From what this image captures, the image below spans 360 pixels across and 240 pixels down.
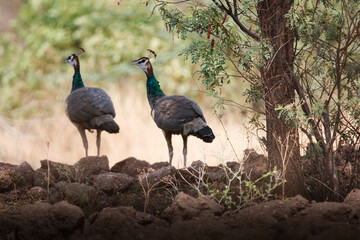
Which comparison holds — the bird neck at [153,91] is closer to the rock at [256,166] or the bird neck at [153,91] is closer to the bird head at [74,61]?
the bird head at [74,61]

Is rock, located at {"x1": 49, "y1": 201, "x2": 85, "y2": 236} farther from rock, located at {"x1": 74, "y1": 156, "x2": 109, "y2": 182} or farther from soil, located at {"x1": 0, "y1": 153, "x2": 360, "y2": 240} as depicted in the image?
rock, located at {"x1": 74, "y1": 156, "x2": 109, "y2": 182}

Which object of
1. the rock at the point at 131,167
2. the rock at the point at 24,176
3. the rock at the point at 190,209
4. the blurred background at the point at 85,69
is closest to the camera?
the rock at the point at 190,209

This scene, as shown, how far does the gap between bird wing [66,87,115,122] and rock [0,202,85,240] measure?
2.88m

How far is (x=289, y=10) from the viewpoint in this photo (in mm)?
4773

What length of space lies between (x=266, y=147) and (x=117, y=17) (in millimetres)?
7461

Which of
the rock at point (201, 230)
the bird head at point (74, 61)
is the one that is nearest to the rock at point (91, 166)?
the bird head at point (74, 61)

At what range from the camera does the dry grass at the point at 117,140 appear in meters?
8.20

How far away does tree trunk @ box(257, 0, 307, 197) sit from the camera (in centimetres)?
488

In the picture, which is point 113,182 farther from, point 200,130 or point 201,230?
point 201,230

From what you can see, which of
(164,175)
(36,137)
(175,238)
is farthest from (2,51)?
(175,238)

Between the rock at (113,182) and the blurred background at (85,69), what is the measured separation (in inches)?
138

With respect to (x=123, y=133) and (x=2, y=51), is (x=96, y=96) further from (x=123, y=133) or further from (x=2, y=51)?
(x=2, y=51)

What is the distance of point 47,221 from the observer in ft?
12.5

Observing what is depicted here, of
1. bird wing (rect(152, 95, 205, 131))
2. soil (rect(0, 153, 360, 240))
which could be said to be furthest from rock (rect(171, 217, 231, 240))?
bird wing (rect(152, 95, 205, 131))
